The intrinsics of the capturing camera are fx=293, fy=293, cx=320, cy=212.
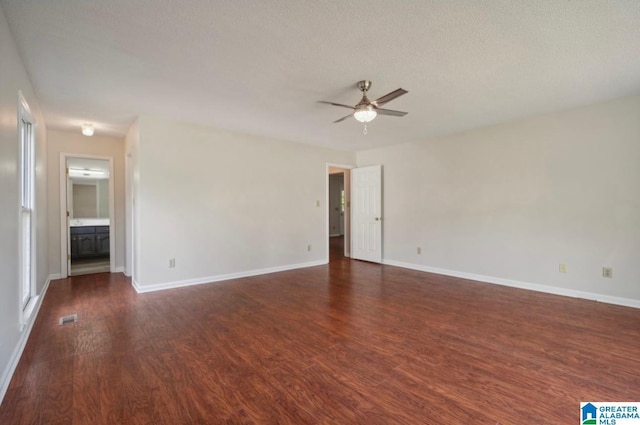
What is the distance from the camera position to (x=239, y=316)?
319 cm

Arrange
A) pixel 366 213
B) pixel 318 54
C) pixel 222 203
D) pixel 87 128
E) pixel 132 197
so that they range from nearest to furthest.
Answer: pixel 318 54 < pixel 87 128 < pixel 132 197 < pixel 222 203 < pixel 366 213

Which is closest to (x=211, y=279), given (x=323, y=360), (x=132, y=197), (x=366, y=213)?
(x=132, y=197)

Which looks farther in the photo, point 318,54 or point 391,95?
point 391,95

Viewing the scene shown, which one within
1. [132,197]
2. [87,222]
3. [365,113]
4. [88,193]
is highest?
[365,113]

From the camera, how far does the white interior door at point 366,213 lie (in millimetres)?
6082

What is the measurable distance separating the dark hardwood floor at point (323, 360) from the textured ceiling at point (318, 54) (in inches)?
95.7

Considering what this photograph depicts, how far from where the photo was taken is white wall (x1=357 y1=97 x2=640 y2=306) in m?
3.47

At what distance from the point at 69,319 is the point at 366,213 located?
4.99 meters

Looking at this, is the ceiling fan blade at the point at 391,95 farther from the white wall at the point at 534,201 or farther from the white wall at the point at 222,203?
the white wall at the point at 222,203

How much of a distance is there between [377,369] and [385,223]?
4.13m

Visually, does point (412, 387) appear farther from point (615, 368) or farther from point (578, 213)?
point (578, 213)

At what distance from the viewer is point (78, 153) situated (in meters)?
5.05

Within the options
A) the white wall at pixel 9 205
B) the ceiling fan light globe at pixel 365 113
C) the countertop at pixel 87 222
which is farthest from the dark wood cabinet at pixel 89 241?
the ceiling fan light globe at pixel 365 113

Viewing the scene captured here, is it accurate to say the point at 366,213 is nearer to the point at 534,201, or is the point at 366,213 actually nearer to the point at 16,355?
the point at 534,201
